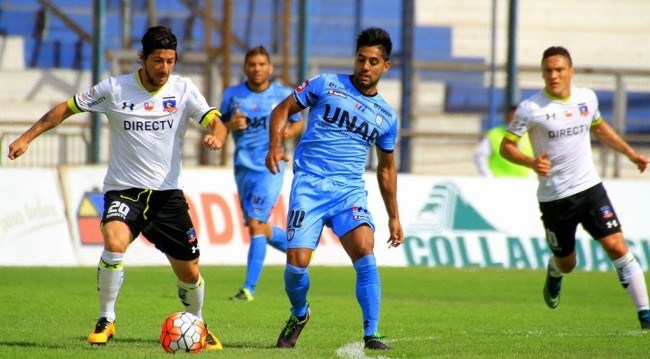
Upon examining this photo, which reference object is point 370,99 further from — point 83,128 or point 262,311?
point 83,128

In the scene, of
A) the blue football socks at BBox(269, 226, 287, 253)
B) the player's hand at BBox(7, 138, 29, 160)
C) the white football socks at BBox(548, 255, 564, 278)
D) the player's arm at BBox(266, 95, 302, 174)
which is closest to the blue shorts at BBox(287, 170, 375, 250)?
the player's arm at BBox(266, 95, 302, 174)

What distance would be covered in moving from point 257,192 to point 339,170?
4.64 m

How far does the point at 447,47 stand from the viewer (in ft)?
80.1

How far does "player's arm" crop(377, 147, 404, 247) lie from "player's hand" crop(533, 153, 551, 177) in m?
1.98

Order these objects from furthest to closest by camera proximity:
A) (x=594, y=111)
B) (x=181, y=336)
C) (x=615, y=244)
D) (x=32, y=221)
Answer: (x=32, y=221)
(x=594, y=111)
(x=615, y=244)
(x=181, y=336)

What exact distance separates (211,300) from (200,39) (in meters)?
11.7

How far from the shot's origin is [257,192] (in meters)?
13.4

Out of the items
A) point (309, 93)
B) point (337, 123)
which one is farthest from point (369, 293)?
point (309, 93)

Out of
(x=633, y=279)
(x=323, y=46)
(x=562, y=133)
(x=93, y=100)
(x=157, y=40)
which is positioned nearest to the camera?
(x=157, y=40)

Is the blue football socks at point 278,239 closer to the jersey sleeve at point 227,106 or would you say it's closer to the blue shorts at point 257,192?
the blue shorts at point 257,192

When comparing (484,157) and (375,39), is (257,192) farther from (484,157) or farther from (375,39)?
(484,157)

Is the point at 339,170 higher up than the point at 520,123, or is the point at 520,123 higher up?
the point at 520,123

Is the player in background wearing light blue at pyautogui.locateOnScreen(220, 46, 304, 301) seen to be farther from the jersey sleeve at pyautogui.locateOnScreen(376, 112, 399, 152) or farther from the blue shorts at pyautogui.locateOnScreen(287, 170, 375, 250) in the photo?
the blue shorts at pyautogui.locateOnScreen(287, 170, 375, 250)

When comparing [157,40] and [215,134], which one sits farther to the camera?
[215,134]
